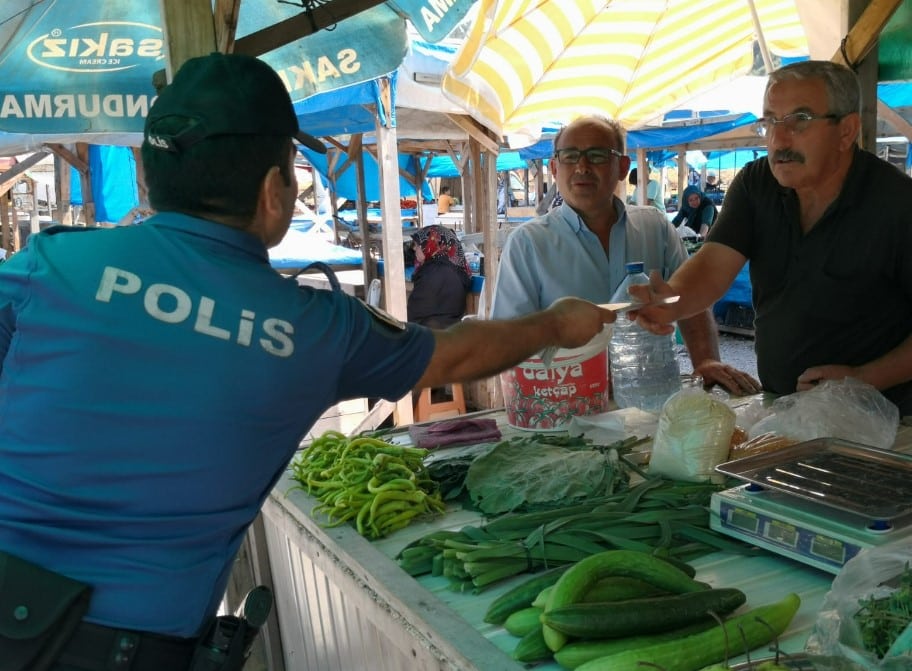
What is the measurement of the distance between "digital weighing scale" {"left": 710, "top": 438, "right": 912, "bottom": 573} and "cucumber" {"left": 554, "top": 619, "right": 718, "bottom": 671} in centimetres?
40

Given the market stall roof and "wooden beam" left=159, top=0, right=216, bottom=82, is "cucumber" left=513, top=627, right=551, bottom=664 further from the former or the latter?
the market stall roof

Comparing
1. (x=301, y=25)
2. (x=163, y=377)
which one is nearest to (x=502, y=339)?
(x=163, y=377)

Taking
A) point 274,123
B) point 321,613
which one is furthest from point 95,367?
point 321,613

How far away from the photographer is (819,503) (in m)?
1.76

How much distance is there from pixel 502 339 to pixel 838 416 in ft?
4.17

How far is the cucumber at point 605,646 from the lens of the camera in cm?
140

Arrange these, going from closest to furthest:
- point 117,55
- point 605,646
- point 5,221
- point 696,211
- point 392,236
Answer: point 605,646
point 117,55
point 392,236
point 696,211
point 5,221

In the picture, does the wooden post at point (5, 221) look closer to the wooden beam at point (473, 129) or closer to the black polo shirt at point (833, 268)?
the wooden beam at point (473, 129)

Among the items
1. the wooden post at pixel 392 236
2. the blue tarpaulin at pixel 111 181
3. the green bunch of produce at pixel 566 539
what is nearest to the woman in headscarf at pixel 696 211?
the wooden post at pixel 392 236

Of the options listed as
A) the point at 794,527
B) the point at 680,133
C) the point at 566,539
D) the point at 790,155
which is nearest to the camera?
the point at 794,527

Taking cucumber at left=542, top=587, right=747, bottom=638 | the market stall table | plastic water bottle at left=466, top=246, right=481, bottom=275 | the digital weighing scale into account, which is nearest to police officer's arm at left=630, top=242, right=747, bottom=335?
the market stall table

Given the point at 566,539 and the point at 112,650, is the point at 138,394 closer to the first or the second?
the point at 112,650

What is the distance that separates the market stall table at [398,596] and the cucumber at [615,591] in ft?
0.37

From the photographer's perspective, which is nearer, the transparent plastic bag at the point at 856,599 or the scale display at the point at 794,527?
the transparent plastic bag at the point at 856,599
